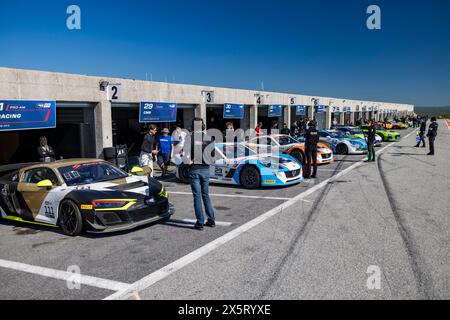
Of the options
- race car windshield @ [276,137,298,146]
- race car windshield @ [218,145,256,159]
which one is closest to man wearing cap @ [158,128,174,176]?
race car windshield @ [218,145,256,159]

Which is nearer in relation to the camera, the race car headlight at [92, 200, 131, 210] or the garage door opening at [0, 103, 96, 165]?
the race car headlight at [92, 200, 131, 210]

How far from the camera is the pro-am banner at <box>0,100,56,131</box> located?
964cm

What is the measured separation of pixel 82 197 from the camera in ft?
18.9

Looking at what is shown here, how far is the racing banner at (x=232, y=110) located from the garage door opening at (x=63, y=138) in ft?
25.6

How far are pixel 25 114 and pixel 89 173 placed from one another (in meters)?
4.82

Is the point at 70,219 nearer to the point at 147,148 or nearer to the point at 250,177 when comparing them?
the point at 250,177

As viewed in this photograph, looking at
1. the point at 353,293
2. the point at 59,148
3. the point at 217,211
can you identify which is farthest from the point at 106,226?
the point at 59,148

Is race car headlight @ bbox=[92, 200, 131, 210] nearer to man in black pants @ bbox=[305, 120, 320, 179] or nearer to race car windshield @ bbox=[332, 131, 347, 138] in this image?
man in black pants @ bbox=[305, 120, 320, 179]

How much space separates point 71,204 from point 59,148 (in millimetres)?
8872

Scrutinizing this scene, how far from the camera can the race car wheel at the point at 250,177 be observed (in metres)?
9.62

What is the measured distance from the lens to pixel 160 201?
6328 mm

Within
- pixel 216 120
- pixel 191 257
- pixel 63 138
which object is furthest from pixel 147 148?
pixel 216 120

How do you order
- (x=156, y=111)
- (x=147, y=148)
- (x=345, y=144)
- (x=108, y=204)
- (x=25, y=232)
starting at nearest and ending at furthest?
(x=108, y=204) < (x=25, y=232) < (x=147, y=148) < (x=156, y=111) < (x=345, y=144)

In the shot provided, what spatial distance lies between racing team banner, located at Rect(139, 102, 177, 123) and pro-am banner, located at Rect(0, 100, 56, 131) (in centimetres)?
354
